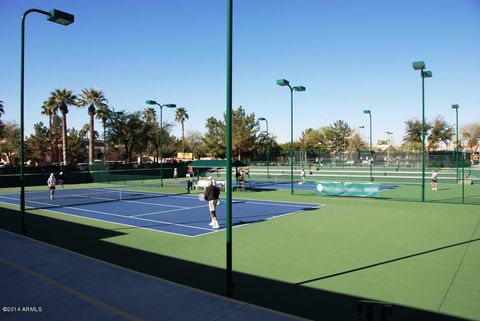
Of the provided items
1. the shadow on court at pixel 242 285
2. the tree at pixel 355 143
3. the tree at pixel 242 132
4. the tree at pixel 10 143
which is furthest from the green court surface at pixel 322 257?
the tree at pixel 355 143

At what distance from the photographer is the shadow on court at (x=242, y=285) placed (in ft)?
21.9

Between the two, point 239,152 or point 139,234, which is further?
point 239,152

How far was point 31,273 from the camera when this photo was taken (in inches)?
343

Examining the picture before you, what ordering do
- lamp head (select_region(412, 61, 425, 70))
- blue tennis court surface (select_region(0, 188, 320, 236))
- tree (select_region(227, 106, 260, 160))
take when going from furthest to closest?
1. tree (select_region(227, 106, 260, 160))
2. lamp head (select_region(412, 61, 425, 70))
3. blue tennis court surface (select_region(0, 188, 320, 236))

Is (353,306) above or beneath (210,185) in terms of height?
beneath

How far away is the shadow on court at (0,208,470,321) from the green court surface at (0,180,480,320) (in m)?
0.02

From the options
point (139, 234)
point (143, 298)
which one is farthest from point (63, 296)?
point (139, 234)

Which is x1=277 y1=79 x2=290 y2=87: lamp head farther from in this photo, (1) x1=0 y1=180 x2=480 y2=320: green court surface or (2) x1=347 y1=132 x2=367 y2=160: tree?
(2) x1=347 y1=132 x2=367 y2=160: tree

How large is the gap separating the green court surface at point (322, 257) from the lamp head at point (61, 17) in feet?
24.1

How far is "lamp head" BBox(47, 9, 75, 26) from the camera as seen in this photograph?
12102 mm

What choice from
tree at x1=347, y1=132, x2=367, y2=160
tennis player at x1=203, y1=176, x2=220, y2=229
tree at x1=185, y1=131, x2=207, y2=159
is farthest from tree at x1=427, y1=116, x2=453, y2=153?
tennis player at x1=203, y1=176, x2=220, y2=229

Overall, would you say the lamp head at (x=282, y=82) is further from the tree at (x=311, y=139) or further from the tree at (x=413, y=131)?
the tree at (x=311, y=139)

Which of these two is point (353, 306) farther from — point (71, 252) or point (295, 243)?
point (71, 252)

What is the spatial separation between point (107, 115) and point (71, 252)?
51.6 metres
